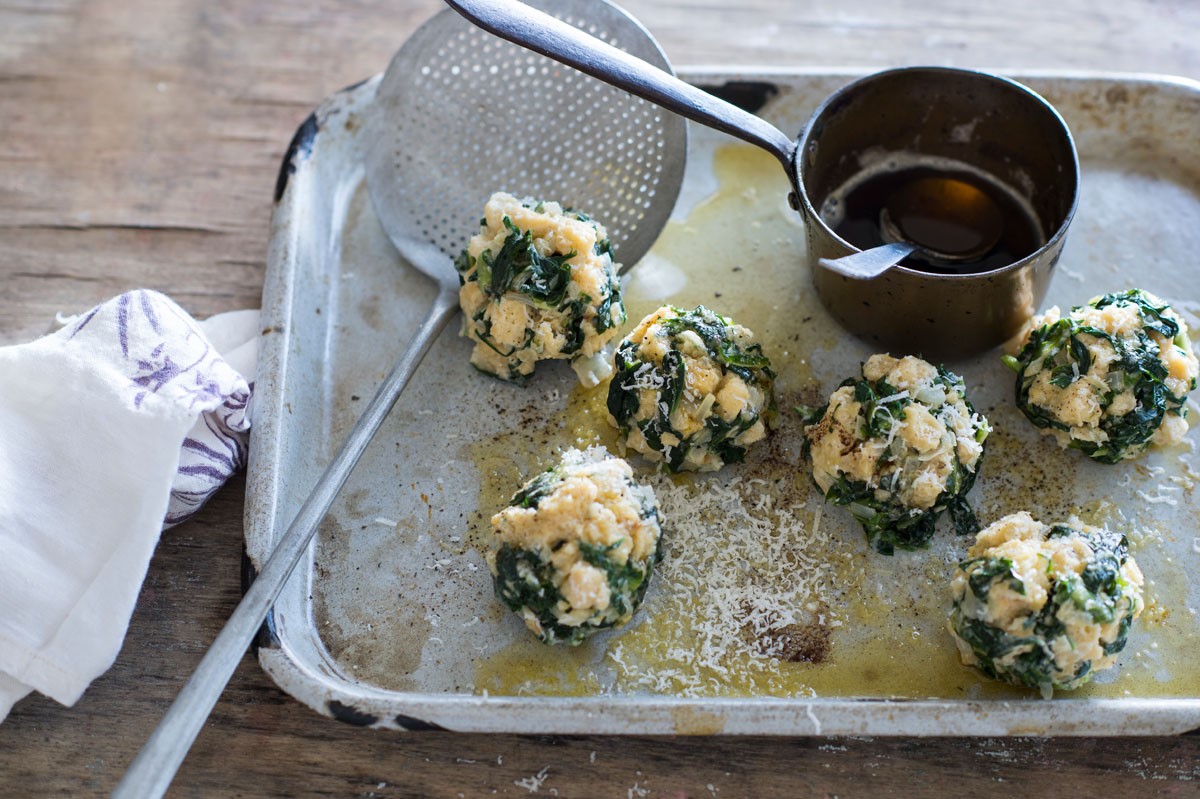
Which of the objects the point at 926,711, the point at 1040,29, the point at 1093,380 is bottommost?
the point at 926,711

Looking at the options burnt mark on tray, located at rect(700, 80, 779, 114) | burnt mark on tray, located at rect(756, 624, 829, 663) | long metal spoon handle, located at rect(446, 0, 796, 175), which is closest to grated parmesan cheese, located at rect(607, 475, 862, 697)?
burnt mark on tray, located at rect(756, 624, 829, 663)

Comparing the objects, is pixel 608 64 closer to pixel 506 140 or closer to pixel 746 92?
pixel 506 140

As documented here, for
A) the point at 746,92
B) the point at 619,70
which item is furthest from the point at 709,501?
the point at 746,92

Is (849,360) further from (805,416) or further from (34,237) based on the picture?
(34,237)

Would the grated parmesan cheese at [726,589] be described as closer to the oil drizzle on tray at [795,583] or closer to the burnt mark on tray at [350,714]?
the oil drizzle on tray at [795,583]

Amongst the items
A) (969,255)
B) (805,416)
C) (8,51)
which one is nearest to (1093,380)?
(969,255)

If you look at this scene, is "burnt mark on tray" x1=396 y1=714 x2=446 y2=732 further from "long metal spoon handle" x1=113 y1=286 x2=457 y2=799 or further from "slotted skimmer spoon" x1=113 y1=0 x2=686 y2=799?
"slotted skimmer spoon" x1=113 y1=0 x2=686 y2=799
